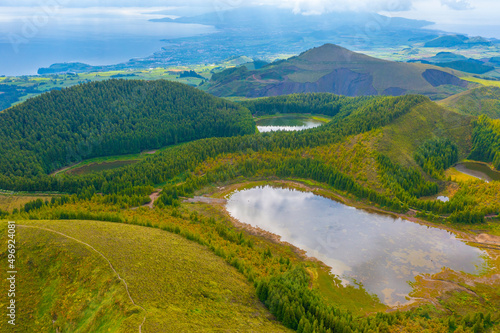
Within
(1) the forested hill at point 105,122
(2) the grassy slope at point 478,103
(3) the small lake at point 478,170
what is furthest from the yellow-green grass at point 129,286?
(2) the grassy slope at point 478,103

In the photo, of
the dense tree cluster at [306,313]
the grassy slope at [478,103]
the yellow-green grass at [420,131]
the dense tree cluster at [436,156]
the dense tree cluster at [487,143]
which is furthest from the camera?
the grassy slope at [478,103]

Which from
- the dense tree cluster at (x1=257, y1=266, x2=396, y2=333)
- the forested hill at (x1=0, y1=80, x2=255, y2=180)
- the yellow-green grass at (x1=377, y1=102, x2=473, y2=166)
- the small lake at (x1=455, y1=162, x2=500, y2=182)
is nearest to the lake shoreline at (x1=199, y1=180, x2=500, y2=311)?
the dense tree cluster at (x1=257, y1=266, x2=396, y2=333)

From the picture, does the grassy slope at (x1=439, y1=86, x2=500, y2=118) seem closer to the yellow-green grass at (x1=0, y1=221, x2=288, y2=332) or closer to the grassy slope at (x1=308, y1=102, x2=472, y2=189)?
the grassy slope at (x1=308, y1=102, x2=472, y2=189)

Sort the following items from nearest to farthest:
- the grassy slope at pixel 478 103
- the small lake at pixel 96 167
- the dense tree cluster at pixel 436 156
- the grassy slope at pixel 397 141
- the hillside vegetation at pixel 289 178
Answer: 1. the hillside vegetation at pixel 289 178
2. the grassy slope at pixel 397 141
3. the dense tree cluster at pixel 436 156
4. the small lake at pixel 96 167
5. the grassy slope at pixel 478 103

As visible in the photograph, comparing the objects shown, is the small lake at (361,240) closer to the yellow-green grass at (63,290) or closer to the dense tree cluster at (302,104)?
the yellow-green grass at (63,290)

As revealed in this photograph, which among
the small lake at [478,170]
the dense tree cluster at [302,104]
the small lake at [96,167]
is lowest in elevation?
the small lake at [96,167]

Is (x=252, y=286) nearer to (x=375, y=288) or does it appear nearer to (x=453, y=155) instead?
(x=375, y=288)
